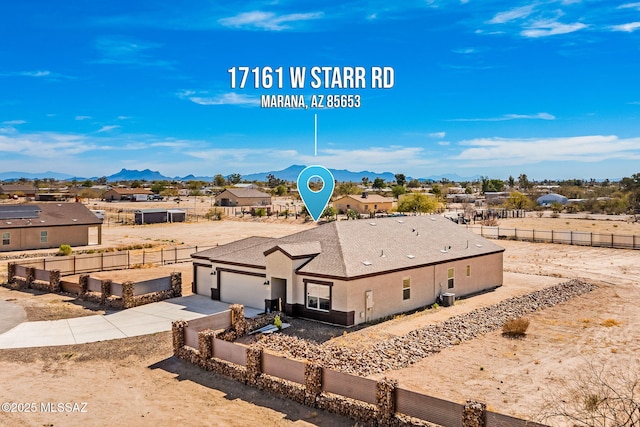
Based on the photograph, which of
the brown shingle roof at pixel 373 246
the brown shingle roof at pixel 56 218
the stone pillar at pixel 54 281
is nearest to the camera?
the brown shingle roof at pixel 373 246

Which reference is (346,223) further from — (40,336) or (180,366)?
(40,336)

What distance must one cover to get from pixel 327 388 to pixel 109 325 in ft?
41.7

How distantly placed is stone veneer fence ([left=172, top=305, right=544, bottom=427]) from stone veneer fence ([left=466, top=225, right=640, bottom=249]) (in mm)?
45053

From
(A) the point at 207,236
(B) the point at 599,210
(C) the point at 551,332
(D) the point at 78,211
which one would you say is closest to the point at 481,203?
(B) the point at 599,210

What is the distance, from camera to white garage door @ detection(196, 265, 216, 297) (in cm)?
2786

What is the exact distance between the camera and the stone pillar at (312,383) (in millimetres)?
14102

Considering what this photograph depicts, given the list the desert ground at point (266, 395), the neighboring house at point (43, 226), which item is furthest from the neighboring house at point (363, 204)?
the desert ground at point (266, 395)

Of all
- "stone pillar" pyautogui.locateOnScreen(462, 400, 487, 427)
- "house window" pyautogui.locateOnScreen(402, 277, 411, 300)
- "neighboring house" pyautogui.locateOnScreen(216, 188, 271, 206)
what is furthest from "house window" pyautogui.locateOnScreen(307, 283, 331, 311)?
"neighboring house" pyautogui.locateOnScreen(216, 188, 271, 206)

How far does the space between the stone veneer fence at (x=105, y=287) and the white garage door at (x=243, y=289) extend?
10.0ft

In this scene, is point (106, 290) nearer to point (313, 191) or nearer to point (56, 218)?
point (313, 191)

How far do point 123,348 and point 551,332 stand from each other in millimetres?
17986

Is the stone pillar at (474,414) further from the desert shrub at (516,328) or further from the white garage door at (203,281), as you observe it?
the white garage door at (203,281)

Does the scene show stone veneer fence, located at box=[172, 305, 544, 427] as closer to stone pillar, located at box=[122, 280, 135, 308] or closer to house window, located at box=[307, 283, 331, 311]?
house window, located at box=[307, 283, 331, 311]

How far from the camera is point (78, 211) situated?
171 ft
